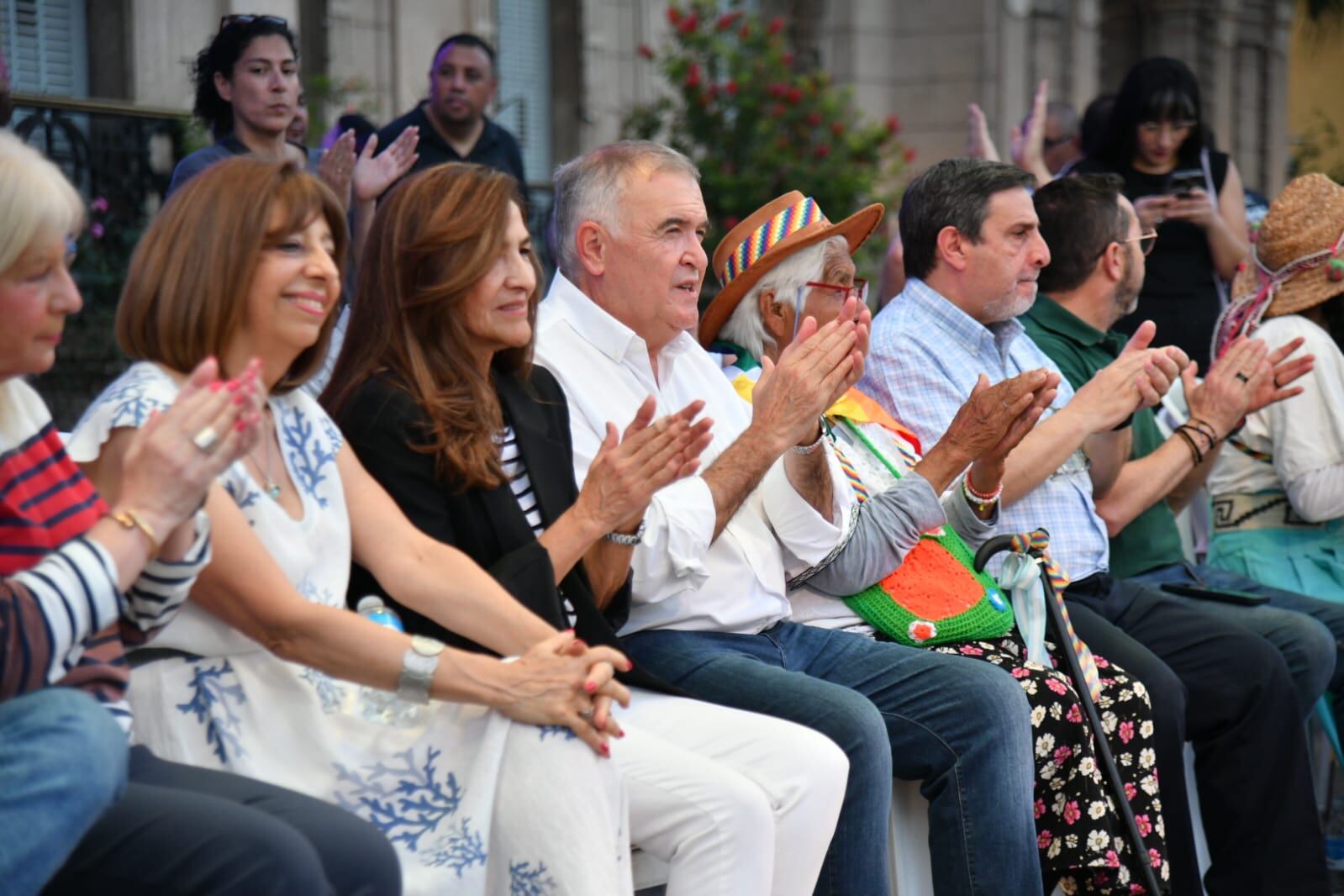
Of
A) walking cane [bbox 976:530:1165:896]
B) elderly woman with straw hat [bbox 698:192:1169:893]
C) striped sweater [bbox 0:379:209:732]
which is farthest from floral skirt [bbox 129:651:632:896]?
walking cane [bbox 976:530:1165:896]

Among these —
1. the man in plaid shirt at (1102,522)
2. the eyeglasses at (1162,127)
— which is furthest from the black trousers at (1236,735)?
the eyeglasses at (1162,127)

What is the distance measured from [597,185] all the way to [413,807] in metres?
1.81

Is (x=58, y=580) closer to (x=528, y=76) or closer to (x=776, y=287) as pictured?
(x=776, y=287)

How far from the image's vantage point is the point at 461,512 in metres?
3.43

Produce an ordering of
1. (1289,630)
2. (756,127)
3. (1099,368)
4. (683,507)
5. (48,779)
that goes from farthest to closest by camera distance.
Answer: (756,127), (1099,368), (1289,630), (683,507), (48,779)

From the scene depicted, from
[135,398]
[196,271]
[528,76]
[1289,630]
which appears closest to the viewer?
[135,398]

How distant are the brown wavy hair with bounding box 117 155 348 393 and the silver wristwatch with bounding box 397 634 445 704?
1.84 feet

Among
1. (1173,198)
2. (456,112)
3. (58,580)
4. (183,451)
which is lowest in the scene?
(58,580)

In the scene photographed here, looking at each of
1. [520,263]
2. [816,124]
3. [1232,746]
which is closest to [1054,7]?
[816,124]

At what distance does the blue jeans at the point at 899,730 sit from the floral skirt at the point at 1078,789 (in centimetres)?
20

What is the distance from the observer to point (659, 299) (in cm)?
418

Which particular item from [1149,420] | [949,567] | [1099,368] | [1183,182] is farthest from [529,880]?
[1183,182]

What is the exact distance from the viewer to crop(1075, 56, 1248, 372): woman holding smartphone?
6.73 metres

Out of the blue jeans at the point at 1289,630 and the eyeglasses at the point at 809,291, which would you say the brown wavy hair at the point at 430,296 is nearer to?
the eyeglasses at the point at 809,291
